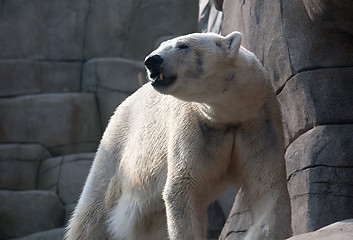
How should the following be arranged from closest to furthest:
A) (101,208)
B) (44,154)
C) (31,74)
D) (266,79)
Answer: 1. (266,79)
2. (101,208)
3. (44,154)
4. (31,74)

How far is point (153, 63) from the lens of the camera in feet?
11.3

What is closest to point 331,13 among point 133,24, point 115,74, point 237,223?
point 237,223

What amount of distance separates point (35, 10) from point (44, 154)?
254cm

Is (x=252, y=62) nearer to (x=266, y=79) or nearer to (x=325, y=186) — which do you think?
(x=266, y=79)

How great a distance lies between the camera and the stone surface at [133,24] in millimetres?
11867

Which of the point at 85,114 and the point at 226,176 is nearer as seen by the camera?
the point at 226,176

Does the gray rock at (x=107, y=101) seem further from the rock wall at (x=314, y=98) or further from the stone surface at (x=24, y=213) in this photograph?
the rock wall at (x=314, y=98)

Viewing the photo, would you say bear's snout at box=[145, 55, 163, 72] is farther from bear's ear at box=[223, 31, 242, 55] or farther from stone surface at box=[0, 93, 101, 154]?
stone surface at box=[0, 93, 101, 154]

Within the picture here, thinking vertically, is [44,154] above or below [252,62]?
below

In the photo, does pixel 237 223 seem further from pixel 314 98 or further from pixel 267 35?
pixel 267 35

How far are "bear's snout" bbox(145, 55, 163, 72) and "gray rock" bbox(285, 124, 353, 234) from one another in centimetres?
126

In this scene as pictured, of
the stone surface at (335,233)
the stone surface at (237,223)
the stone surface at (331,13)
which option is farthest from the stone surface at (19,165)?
the stone surface at (335,233)

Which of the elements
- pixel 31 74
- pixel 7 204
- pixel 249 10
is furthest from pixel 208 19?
pixel 31 74

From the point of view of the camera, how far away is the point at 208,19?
23.3ft
